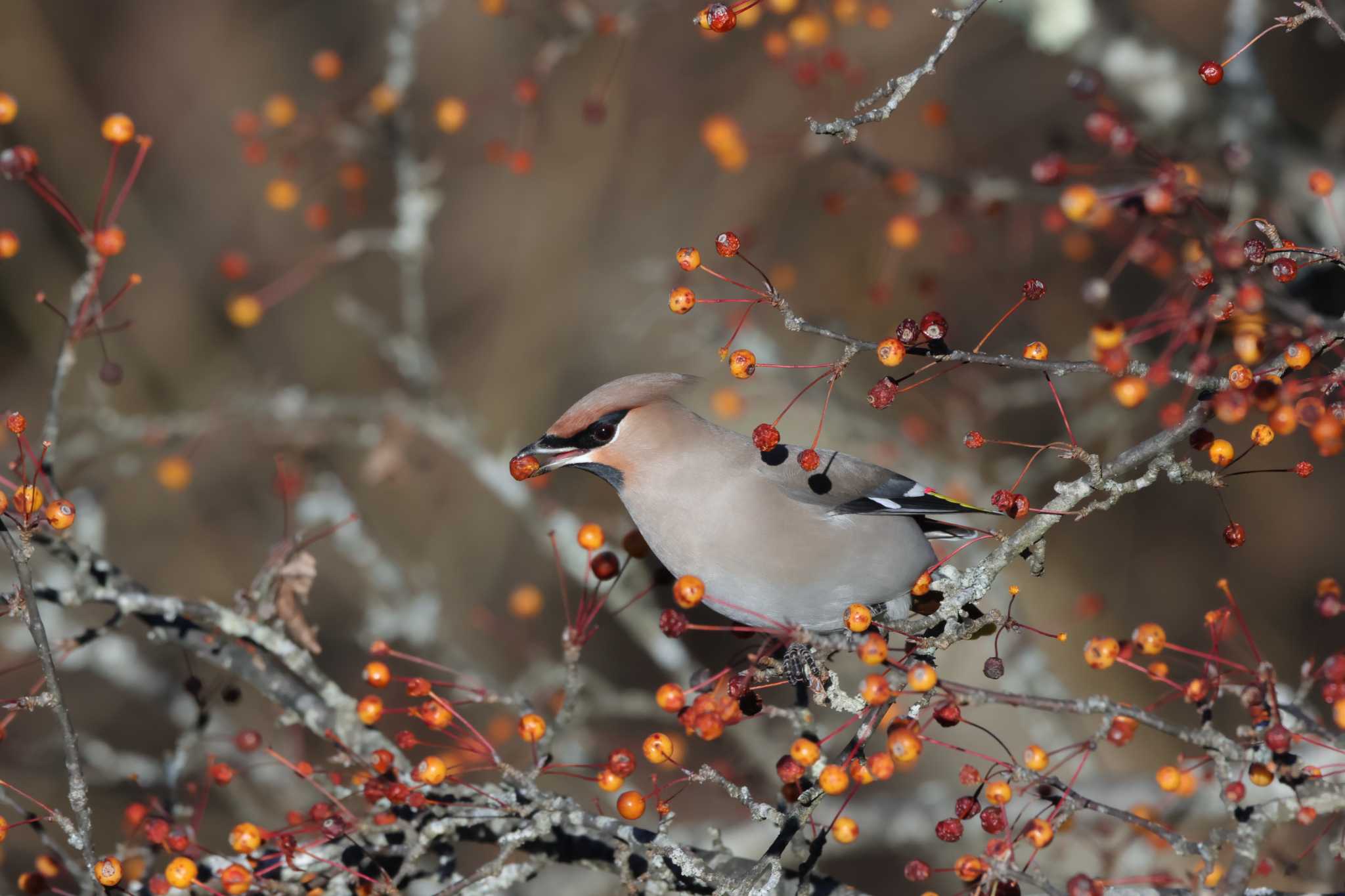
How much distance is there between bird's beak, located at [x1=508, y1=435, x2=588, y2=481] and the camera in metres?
3.00

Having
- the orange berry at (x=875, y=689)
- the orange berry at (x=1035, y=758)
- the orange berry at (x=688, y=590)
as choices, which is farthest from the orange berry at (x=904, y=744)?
the orange berry at (x=688, y=590)

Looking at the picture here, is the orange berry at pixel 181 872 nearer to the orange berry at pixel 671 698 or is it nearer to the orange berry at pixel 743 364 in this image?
the orange berry at pixel 671 698

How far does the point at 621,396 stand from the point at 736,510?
467mm

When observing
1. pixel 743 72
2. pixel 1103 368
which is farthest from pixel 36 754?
pixel 743 72

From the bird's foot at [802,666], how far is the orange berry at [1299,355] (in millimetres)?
1158

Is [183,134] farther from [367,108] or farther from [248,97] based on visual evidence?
[367,108]

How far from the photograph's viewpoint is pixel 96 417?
4.18 meters

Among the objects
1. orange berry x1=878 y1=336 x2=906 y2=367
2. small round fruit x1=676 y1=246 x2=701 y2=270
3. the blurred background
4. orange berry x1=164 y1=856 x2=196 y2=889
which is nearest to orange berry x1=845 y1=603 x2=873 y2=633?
orange berry x1=878 y1=336 x2=906 y2=367

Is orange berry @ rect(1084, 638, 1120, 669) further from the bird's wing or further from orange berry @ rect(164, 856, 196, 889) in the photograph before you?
orange berry @ rect(164, 856, 196, 889)

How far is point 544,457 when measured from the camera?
3.13m

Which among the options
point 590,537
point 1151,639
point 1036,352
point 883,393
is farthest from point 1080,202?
point 590,537

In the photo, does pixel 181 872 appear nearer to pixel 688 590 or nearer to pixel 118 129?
pixel 688 590

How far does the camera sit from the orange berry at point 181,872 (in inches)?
101

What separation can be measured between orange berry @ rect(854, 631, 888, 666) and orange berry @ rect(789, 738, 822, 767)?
0.22 m
